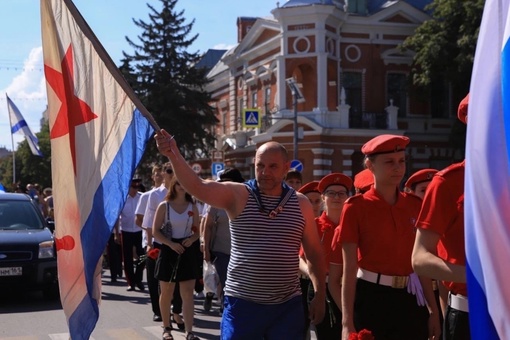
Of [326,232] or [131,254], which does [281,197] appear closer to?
[326,232]

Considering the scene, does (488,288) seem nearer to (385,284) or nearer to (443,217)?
(443,217)

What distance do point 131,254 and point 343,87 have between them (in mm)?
29695

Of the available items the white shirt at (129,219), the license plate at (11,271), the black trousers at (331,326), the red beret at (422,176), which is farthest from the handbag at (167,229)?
the white shirt at (129,219)

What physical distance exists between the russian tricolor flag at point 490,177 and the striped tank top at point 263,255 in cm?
255

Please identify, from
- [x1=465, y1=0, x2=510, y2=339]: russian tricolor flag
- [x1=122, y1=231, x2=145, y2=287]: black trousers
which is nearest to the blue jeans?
[x1=465, y1=0, x2=510, y2=339]: russian tricolor flag

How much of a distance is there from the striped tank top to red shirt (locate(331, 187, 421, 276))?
0.37 meters

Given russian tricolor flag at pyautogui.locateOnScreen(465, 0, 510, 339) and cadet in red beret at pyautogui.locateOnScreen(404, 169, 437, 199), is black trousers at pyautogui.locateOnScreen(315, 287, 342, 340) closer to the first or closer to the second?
cadet in red beret at pyautogui.locateOnScreen(404, 169, 437, 199)

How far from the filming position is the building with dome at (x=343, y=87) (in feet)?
139

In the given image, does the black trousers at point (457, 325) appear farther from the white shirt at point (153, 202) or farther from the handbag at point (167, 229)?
the white shirt at point (153, 202)

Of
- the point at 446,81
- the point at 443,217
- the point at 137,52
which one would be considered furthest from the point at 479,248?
the point at 137,52

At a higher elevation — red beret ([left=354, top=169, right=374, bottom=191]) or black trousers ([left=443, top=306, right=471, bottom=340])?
red beret ([left=354, top=169, right=374, bottom=191])

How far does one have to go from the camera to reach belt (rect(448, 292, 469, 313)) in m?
4.46

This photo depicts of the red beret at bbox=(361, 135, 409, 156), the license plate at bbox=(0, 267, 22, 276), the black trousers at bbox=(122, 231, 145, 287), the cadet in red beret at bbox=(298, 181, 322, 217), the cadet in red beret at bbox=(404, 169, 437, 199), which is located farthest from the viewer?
the black trousers at bbox=(122, 231, 145, 287)

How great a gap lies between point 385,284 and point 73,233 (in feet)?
6.72
